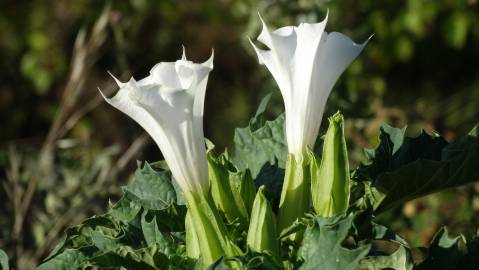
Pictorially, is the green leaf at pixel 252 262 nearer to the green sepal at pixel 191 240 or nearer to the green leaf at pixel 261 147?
the green sepal at pixel 191 240

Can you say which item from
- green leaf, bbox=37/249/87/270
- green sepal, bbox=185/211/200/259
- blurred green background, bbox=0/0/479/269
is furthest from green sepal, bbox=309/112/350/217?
blurred green background, bbox=0/0/479/269

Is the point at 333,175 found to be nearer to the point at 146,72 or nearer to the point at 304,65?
the point at 304,65

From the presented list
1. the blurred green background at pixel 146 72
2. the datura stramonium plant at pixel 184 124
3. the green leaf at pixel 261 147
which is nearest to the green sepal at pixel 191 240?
the datura stramonium plant at pixel 184 124

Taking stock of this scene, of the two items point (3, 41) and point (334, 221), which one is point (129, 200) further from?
point (3, 41)

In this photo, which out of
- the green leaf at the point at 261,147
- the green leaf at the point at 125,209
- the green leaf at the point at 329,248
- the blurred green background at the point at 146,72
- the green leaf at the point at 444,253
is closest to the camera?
the green leaf at the point at 329,248

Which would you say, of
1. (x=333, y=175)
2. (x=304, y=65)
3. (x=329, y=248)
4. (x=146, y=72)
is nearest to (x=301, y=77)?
(x=304, y=65)

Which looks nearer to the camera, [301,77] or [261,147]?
[301,77]

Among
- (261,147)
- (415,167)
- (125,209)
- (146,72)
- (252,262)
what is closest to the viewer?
(252,262)

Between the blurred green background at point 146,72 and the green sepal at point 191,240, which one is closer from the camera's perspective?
the green sepal at point 191,240
